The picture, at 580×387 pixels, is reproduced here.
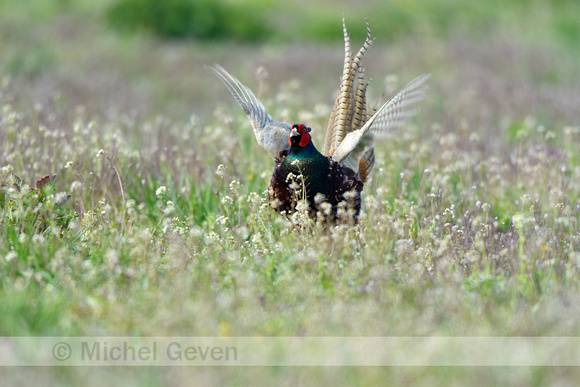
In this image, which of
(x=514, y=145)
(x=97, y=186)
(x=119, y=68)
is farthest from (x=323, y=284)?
(x=119, y=68)

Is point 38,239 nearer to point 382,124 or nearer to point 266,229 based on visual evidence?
point 266,229

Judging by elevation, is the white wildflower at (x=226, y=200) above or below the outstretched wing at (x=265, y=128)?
below

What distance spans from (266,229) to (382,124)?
90 cm

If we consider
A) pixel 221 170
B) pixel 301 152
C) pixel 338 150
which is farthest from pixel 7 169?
pixel 338 150

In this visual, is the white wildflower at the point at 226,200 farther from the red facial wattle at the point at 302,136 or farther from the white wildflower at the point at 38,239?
the white wildflower at the point at 38,239

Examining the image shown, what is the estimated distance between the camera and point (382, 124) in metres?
3.74

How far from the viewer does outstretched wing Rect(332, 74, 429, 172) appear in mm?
3609

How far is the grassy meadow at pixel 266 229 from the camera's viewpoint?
2.61 m

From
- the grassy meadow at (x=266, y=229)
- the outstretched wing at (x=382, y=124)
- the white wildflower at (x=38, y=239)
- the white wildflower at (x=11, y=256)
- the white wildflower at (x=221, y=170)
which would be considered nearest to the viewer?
the grassy meadow at (x=266, y=229)

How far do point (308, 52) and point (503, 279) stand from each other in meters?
9.25

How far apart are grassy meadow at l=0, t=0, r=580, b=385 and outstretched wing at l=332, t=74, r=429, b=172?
0.29 metres

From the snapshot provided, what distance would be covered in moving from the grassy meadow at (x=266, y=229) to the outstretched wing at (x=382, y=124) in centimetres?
29

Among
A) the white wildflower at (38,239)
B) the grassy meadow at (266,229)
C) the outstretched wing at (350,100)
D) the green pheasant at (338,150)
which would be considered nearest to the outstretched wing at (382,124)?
the green pheasant at (338,150)

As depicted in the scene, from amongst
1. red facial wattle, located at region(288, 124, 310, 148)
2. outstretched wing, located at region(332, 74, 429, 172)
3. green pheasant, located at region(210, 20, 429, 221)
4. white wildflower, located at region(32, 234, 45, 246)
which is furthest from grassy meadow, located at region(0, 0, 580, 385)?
red facial wattle, located at region(288, 124, 310, 148)
